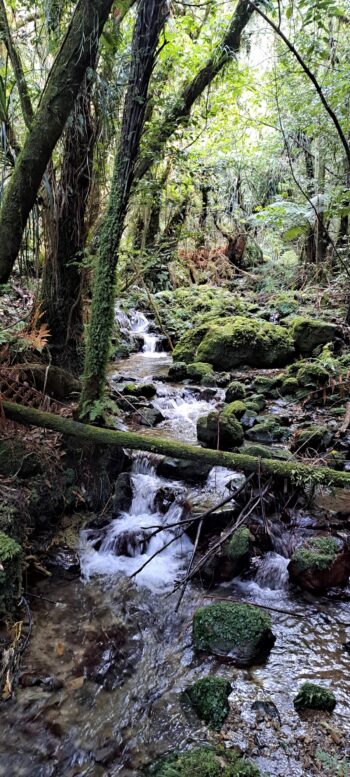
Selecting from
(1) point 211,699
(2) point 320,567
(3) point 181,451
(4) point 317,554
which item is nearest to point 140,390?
(3) point 181,451

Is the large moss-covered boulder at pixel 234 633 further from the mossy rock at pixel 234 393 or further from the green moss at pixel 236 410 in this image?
the mossy rock at pixel 234 393

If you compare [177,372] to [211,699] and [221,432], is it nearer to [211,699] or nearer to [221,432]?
[221,432]

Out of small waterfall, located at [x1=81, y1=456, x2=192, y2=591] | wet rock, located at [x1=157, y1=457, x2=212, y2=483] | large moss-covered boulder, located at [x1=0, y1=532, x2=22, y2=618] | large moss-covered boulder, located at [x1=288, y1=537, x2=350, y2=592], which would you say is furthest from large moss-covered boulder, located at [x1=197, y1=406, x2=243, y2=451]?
large moss-covered boulder, located at [x1=0, y1=532, x2=22, y2=618]

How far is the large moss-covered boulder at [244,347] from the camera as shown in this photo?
948 centimetres

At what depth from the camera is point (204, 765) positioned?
2217 millimetres

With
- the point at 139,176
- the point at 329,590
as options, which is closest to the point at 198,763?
the point at 329,590

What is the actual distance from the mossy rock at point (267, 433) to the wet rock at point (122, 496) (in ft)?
7.06

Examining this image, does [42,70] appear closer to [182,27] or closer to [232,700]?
[182,27]

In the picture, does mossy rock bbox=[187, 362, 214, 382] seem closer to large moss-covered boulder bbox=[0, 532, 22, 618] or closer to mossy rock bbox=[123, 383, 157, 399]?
mossy rock bbox=[123, 383, 157, 399]

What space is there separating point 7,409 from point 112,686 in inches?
86.3

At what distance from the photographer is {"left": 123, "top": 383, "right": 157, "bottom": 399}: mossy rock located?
299 inches

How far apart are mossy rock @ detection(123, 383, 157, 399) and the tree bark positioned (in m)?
3.91

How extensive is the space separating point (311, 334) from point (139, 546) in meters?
6.28

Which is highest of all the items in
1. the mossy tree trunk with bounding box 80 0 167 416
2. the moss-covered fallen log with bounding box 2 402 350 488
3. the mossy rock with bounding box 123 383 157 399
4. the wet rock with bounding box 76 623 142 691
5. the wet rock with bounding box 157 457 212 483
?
the mossy tree trunk with bounding box 80 0 167 416
